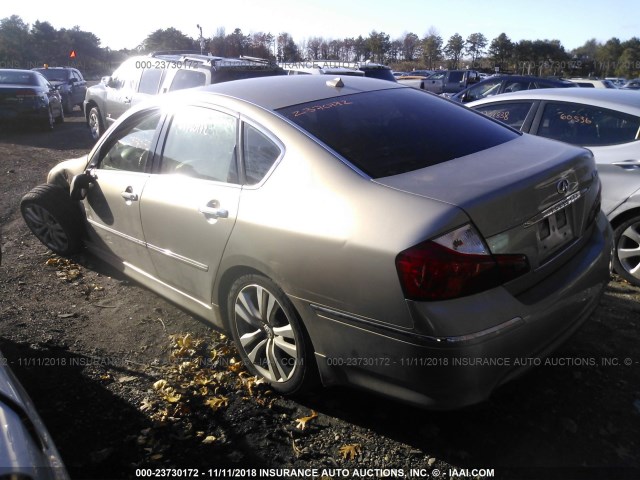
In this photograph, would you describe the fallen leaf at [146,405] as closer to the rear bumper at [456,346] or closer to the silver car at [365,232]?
the silver car at [365,232]

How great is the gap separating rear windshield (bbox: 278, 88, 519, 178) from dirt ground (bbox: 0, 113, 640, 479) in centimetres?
124

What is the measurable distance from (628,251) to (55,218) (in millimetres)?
4800

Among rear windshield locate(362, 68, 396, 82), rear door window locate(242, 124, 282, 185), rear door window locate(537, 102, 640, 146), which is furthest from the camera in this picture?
rear windshield locate(362, 68, 396, 82)

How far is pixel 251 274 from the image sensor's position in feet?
9.89

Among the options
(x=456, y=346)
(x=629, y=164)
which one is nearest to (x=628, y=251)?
(x=629, y=164)

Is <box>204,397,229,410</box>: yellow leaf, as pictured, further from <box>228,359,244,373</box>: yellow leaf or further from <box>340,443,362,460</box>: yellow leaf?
<box>340,443,362,460</box>: yellow leaf

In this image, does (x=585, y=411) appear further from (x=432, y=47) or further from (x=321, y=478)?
(x=432, y=47)

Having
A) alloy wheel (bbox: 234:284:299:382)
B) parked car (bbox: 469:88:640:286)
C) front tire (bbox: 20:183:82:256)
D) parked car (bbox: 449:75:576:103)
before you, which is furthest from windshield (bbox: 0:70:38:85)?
alloy wheel (bbox: 234:284:299:382)

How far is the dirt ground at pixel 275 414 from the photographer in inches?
104

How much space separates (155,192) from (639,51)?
2145 inches

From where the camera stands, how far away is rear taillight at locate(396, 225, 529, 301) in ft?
7.50

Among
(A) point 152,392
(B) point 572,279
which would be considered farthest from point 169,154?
(B) point 572,279

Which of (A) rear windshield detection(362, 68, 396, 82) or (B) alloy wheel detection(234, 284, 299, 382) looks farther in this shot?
(A) rear windshield detection(362, 68, 396, 82)

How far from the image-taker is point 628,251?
449 centimetres
